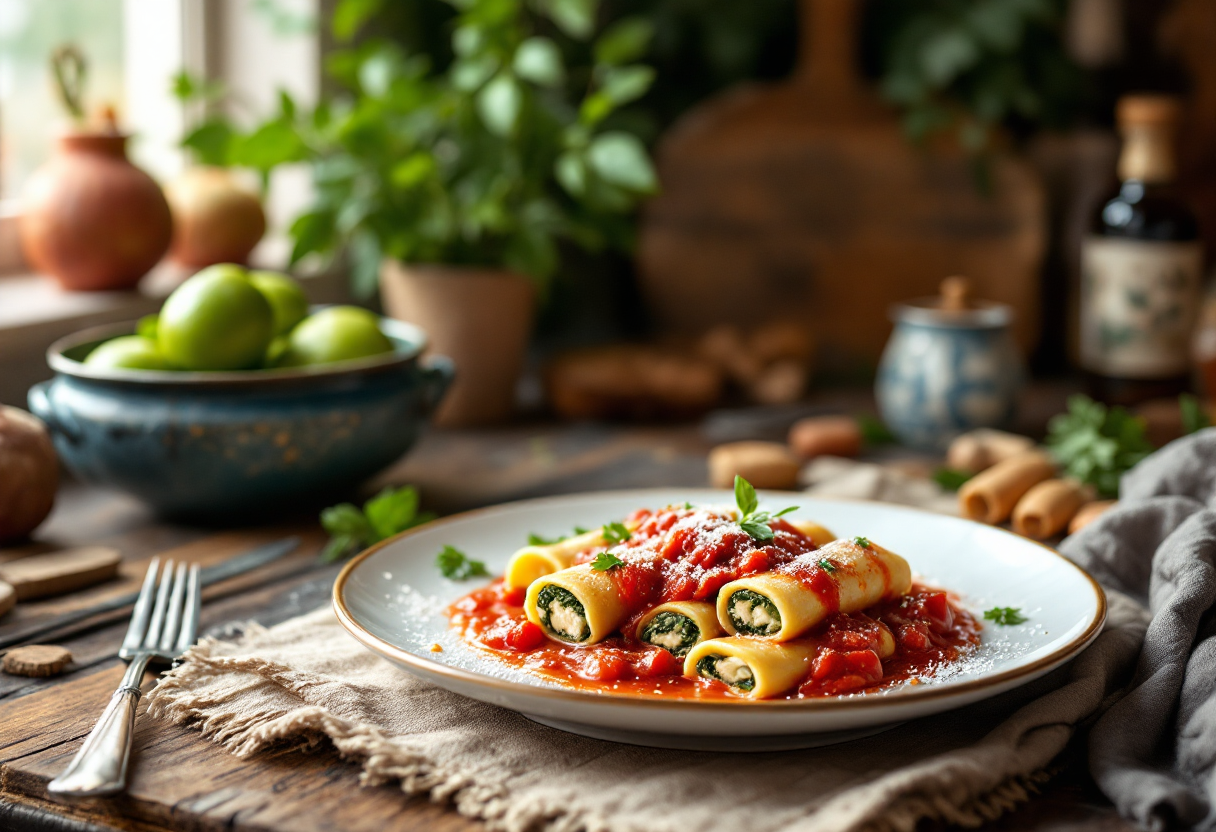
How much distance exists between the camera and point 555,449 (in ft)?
7.69

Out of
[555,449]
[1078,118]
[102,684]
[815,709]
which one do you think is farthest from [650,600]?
[1078,118]

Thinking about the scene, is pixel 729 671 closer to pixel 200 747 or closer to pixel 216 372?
pixel 200 747

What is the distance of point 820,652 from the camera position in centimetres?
106

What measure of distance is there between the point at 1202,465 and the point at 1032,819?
2.47 ft

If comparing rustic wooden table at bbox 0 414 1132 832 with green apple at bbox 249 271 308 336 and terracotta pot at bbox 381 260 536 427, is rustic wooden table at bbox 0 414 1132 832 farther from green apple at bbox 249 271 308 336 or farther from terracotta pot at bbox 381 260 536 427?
terracotta pot at bbox 381 260 536 427

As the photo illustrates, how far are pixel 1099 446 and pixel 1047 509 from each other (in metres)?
0.26

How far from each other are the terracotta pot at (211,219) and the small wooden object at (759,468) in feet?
3.79

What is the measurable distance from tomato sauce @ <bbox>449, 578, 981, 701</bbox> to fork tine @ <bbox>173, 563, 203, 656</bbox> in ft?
0.90

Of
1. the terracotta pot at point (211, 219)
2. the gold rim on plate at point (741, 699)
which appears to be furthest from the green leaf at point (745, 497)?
the terracotta pot at point (211, 219)

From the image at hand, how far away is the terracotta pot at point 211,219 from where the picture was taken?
2.48 m

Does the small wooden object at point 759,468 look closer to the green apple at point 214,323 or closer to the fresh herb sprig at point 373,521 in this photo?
the fresh herb sprig at point 373,521

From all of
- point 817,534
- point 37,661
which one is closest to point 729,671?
point 817,534

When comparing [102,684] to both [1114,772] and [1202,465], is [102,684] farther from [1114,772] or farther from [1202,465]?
[1202,465]

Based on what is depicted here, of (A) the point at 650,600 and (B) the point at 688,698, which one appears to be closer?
(B) the point at 688,698
